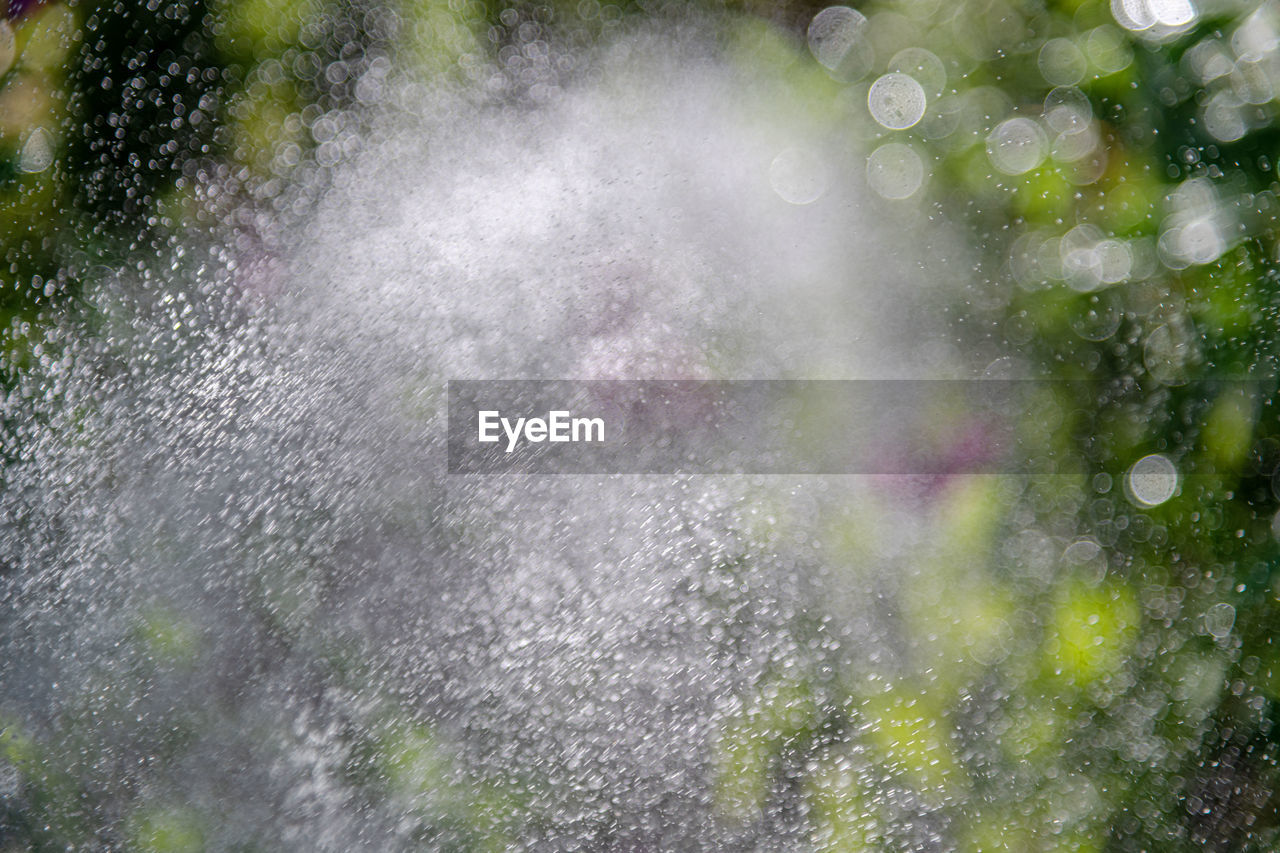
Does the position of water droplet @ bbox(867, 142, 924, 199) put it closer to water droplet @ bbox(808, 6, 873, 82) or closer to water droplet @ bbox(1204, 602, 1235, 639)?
water droplet @ bbox(808, 6, 873, 82)

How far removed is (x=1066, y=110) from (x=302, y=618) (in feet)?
6.37

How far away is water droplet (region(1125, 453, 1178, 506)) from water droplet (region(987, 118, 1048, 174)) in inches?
26.8

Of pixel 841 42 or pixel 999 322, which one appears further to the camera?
pixel 841 42

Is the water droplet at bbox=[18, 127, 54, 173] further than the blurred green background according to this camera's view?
Yes

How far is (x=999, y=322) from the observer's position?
6.62 ft

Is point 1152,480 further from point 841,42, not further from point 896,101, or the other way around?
point 841,42

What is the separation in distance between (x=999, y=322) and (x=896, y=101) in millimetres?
576

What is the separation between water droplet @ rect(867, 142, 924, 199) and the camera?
2109mm

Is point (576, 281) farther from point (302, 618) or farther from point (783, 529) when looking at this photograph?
point (302, 618)

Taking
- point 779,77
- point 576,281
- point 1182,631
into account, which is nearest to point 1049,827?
point 1182,631

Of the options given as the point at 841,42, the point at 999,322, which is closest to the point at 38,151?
the point at 841,42

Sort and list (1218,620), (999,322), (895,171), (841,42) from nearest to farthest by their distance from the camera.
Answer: (1218,620)
(999,322)
(895,171)
(841,42)

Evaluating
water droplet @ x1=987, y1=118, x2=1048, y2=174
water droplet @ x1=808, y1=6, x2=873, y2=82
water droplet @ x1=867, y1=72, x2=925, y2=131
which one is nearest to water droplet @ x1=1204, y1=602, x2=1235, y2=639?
water droplet @ x1=987, y1=118, x2=1048, y2=174

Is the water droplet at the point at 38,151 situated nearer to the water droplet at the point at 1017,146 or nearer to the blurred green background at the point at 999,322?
the blurred green background at the point at 999,322
